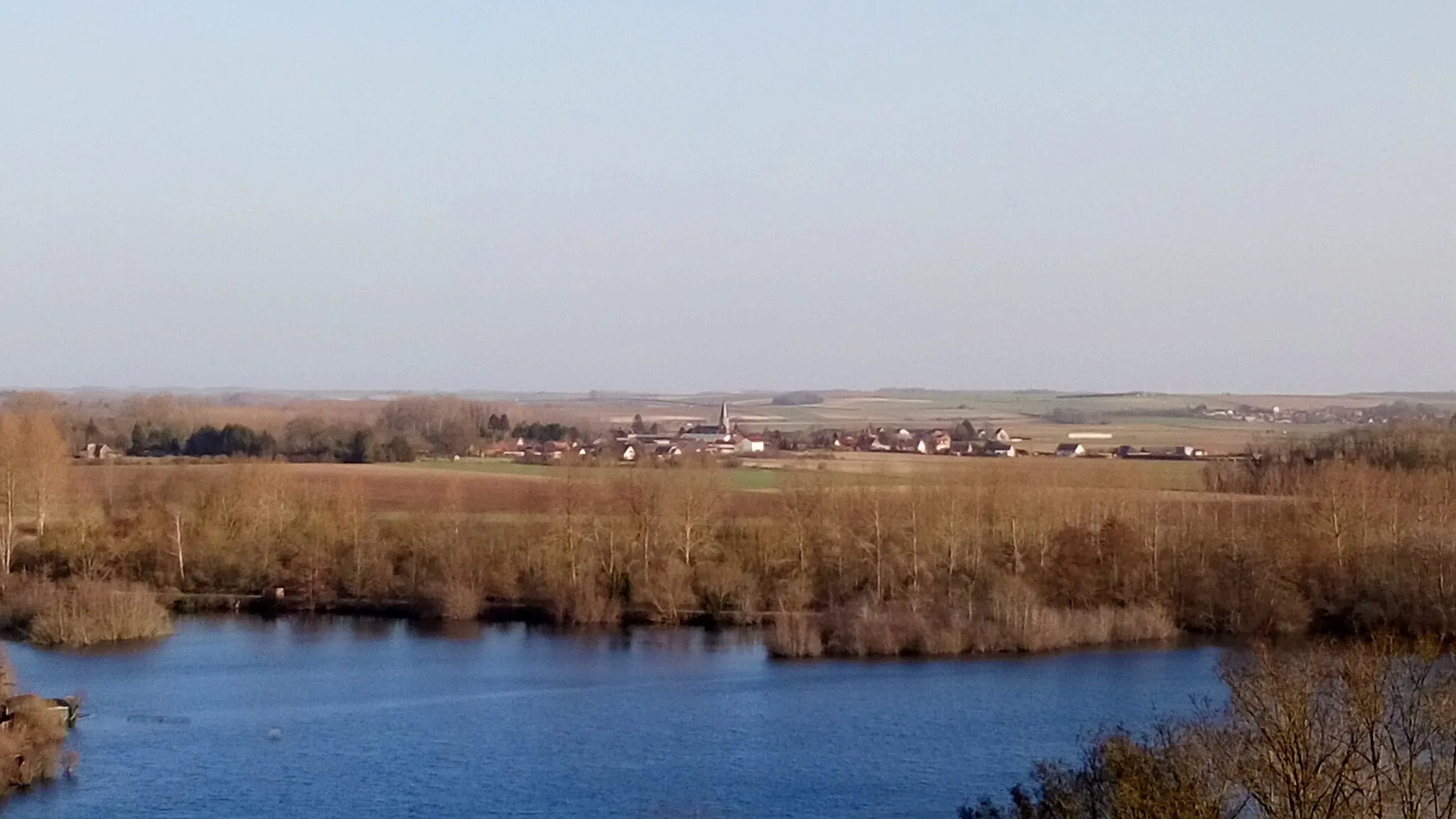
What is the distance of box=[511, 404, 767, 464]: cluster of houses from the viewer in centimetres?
4778

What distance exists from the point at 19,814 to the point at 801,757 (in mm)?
9361

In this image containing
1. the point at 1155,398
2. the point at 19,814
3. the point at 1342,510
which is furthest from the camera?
the point at 1155,398

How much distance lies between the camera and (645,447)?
54750 mm

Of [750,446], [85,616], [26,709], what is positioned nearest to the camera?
[26,709]

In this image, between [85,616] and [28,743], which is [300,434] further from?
[28,743]

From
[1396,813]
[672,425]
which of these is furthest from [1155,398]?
[1396,813]

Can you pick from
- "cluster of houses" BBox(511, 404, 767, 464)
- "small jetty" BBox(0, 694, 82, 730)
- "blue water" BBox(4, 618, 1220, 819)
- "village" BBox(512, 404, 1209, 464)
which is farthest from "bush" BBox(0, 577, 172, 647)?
"village" BBox(512, 404, 1209, 464)

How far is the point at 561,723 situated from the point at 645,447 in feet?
101

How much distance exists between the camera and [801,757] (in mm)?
21641

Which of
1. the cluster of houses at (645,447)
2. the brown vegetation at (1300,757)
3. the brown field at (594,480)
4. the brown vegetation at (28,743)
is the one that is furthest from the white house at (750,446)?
the brown vegetation at (1300,757)

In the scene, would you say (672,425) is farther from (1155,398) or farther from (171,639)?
(171,639)

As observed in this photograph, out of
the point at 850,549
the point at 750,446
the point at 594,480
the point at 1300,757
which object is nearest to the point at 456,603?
the point at 594,480

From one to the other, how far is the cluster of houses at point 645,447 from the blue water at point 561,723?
43.7 ft

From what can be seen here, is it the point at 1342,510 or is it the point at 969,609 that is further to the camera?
the point at 1342,510
